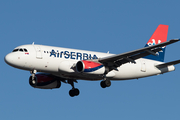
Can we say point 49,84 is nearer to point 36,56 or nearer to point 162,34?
point 36,56

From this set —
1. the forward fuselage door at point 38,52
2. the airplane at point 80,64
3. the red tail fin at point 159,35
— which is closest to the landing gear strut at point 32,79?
the airplane at point 80,64

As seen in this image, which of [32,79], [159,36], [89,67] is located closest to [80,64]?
[89,67]

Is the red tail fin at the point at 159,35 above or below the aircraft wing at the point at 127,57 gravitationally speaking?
above

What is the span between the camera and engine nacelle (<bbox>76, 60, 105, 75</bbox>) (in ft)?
139

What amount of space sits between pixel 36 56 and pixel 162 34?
66.8 feet

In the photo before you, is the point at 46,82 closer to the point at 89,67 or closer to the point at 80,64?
the point at 80,64

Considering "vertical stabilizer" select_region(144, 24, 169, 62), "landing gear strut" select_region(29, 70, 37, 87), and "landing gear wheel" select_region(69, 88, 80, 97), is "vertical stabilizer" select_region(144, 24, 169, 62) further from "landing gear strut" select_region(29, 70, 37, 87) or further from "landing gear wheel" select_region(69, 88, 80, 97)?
"landing gear strut" select_region(29, 70, 37, 87)

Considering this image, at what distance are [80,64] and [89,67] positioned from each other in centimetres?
108

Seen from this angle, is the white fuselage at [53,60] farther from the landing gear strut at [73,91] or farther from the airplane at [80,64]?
the landing gear strut at [73,91]

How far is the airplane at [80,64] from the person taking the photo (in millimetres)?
41719

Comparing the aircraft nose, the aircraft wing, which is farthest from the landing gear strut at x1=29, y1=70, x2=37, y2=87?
the aircraft wing

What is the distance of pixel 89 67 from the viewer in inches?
1674

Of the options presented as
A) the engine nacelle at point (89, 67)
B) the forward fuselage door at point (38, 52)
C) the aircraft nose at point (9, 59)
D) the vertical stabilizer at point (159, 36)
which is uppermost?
the vertical stabilizer at point (159, 36)

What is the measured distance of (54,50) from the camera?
142ft
